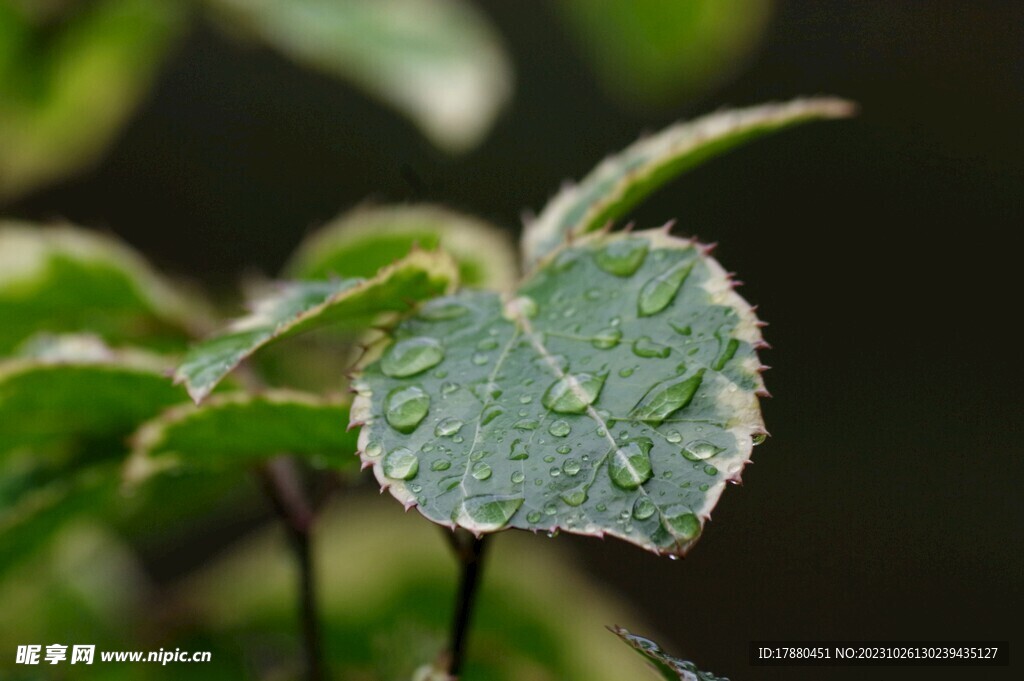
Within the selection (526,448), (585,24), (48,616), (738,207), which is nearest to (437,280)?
(526,448)

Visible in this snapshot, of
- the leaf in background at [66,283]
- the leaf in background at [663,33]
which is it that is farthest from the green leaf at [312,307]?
the leaf in background at [663,33]

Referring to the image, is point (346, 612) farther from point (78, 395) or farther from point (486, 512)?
point (486, 512)

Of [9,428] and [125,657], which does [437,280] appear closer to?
[9,428]

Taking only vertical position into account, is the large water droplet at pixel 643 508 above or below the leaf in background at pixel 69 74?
below

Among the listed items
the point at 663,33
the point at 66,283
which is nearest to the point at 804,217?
the point at 663,33

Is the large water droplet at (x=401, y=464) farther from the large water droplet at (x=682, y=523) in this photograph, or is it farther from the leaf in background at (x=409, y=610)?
the leaf in background at (x=409, y=610)
